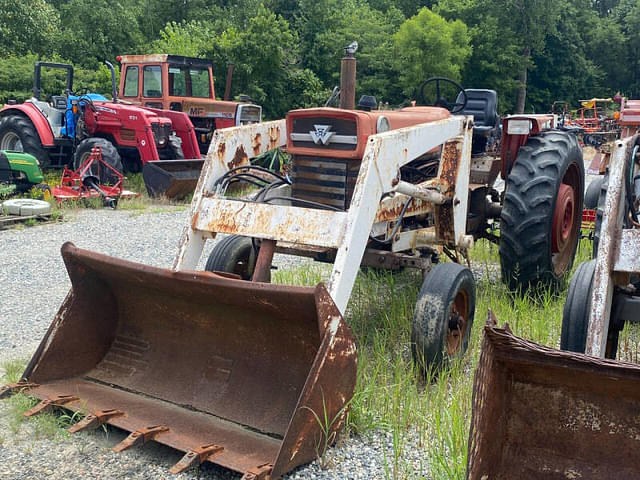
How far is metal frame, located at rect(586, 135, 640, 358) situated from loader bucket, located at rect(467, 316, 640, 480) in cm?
65

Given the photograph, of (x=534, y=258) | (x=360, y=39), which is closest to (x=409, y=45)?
(x=360, y=39)

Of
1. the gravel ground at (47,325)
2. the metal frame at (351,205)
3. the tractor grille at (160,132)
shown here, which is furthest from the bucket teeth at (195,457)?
the tractor grille at (160,132)

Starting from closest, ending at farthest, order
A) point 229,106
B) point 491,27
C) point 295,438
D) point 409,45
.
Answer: point 295,438
point 229,106
point 409,45
point 491,27

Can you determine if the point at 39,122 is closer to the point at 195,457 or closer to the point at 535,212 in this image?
the point at 535,212

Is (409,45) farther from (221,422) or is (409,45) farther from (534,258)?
(221,422)

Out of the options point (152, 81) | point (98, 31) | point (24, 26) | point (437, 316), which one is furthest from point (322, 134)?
point (98, 31)

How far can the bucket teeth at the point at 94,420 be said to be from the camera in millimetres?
3221

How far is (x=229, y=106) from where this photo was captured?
1310 centimetres

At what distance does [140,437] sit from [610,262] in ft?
7.14

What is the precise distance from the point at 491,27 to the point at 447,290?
33376mm

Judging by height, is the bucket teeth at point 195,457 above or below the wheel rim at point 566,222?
below

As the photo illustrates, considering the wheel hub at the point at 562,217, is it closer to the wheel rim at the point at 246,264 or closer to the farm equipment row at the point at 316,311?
the farm equipment row at the point at 316,311

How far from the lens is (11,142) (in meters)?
12.2

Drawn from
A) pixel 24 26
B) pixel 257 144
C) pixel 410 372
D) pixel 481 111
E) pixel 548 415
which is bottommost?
pixel 410 372
